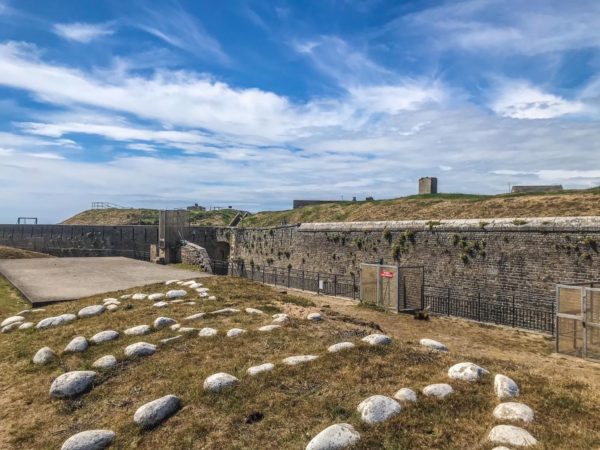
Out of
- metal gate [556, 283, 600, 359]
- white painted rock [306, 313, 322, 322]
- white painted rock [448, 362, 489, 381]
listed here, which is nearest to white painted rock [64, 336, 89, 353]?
white painted rock [306, 313, 322, 322]

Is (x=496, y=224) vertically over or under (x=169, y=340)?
over

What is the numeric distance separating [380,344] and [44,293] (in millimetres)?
11302

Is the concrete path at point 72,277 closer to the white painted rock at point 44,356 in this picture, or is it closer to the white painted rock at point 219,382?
the white painted rock at point 44,356

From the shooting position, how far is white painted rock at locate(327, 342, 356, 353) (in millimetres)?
7120

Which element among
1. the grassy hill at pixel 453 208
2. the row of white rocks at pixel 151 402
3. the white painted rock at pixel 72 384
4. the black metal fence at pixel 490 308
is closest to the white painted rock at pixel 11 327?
the white painted rock at pixel 72 384

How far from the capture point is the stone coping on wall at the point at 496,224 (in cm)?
1555

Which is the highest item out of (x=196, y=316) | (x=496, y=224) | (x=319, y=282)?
(x=496, y=224)

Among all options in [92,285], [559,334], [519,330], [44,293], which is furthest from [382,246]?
[44,293]

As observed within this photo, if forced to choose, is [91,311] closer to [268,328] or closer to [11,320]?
[11,320]

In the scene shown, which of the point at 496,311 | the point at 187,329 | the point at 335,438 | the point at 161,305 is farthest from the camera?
the point at 496,311

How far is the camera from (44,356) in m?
7.82

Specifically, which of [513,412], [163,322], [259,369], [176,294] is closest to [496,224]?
[176,294]

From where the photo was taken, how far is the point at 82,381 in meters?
6.64

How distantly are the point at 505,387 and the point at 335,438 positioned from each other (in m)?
2.42
